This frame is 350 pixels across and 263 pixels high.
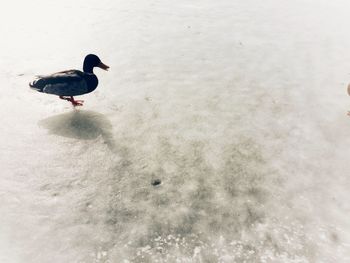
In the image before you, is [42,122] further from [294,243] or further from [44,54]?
[294,243]

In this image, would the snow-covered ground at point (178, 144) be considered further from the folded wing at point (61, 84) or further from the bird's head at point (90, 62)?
the bird's head at point (90, 62)

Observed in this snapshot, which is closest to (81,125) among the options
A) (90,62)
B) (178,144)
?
(90,62)

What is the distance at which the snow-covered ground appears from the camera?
344 centimetres

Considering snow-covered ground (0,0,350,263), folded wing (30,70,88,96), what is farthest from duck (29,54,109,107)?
snow-covered ground (0,0,350,263)

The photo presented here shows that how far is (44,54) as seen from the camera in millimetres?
6922

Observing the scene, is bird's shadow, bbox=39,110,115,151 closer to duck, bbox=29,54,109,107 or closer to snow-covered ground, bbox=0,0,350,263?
snow-covered ground, bbox=0,0,350,263

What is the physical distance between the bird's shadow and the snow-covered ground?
0.03 metres

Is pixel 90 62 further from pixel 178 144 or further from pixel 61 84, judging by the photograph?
pixel 178 144

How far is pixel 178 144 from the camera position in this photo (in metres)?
4.77

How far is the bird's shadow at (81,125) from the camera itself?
16.1ft

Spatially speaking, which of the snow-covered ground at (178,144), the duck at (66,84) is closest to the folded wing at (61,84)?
the duck at (66,84)

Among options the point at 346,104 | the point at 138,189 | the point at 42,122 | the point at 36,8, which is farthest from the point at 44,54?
the point at 346,104

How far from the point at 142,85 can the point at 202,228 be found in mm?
3259

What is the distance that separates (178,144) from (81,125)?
1.57 m
